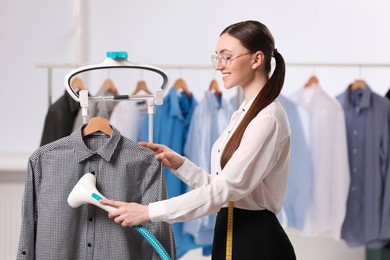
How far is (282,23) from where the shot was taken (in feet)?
14.7

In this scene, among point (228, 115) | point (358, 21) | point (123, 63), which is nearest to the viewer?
point (123, 63)

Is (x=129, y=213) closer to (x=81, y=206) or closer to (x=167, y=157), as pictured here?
(x=81, y=206)

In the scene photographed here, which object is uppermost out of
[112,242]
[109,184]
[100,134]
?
[100,134]

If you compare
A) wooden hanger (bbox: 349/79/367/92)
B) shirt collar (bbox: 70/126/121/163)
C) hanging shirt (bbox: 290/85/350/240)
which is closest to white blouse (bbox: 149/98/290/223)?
shirt collar (bbox: 70/126/121/163)

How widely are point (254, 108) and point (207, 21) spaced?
2530mm

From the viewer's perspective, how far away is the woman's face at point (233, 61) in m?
2.09

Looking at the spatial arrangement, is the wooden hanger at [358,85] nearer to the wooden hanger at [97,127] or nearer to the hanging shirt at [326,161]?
the hanging shirt at [326,161]

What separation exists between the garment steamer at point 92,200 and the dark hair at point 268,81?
1.20ft

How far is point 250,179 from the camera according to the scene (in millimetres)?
2004

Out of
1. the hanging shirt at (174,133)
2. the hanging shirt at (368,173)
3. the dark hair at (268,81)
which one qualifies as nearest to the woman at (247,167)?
the dark hair at (268,81)

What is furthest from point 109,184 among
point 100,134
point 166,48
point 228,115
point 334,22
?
point 334,22

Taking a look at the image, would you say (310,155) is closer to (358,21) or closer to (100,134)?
(358,21)

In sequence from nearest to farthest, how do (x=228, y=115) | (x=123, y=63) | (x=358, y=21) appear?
(x=123, y=63) → (x=228, y=115) → (x=358, y=21)

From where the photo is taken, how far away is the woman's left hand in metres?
1.92
